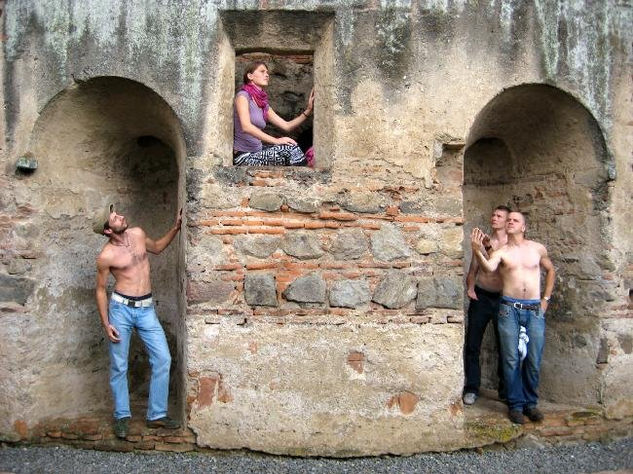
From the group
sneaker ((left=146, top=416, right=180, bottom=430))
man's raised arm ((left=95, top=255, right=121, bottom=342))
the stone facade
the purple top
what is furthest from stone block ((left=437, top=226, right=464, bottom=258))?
man's raised arm ((left=95, top=255, right=121, bottom=342))

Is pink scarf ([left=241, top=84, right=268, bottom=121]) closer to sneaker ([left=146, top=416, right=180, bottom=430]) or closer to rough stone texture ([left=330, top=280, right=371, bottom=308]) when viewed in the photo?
rough stone texture ([left=330, top=280, right=371, bottom=308])

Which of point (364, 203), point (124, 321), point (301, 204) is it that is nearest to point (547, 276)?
point (364, 203)

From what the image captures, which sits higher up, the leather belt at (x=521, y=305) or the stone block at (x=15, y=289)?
the stone block at (x=15, y=289)

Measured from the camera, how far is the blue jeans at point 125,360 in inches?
194

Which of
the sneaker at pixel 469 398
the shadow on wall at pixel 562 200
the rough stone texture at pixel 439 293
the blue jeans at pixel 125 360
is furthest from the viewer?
the sneaker at pixel 469 398

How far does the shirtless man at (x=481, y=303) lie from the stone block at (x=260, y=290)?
6.43 ft

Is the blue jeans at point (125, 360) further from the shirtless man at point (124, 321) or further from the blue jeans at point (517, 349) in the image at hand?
the blue jeans at point (517, 349)

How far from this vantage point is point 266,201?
4.75 m

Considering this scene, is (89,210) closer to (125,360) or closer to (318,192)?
(125,360)

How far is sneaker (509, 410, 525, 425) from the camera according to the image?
505cm

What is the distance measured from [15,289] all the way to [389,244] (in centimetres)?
317

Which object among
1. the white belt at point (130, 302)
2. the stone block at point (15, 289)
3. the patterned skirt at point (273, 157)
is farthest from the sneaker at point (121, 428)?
the patterned skirt at point (273, 157)

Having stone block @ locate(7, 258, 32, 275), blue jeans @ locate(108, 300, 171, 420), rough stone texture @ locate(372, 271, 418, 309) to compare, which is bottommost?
blue jeans @ locate(108, 300, 171, 420)

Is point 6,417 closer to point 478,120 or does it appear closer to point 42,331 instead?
point 42,331
